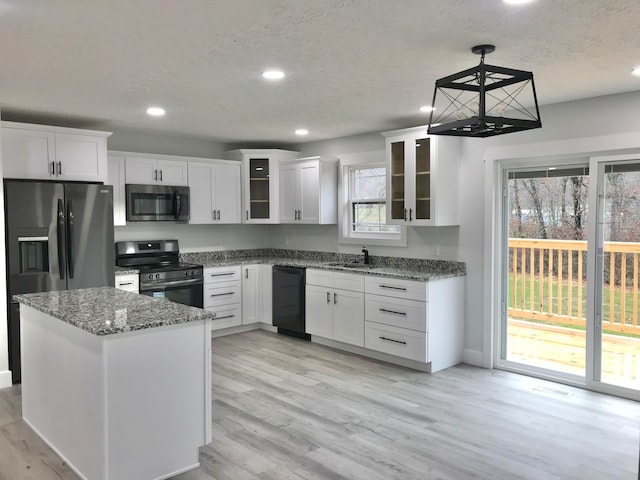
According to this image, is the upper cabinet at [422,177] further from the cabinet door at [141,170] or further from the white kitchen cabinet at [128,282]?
the white kitchen cabinet at [128,282]

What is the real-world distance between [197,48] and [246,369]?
9.88ft

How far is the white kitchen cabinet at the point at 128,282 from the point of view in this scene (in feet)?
16.8

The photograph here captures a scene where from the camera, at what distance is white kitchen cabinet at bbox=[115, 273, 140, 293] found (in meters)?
5.13

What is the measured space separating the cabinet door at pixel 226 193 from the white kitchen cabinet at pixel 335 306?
1.36 meters

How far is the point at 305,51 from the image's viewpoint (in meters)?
2.93

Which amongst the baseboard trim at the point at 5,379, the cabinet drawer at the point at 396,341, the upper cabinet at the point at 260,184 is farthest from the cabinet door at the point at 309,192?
the baseboard trim at the point at 5,379

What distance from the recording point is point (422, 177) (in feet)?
16.3

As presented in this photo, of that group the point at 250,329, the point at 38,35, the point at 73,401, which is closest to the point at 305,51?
the point at 38,35

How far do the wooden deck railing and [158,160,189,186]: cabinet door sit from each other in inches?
142

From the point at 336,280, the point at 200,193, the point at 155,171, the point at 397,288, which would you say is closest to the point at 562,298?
the point at 397,288

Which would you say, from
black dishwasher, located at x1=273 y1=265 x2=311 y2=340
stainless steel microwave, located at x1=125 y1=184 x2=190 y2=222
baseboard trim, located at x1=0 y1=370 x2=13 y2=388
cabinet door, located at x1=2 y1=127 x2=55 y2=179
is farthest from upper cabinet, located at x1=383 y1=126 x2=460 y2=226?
baseboard trim, located at x1=0 y1=370 x2=13 y2=388

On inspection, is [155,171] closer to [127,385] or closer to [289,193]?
[289,193]

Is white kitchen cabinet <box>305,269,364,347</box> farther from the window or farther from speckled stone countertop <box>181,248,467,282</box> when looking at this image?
the window

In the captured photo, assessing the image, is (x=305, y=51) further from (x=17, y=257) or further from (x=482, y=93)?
(x=17, y=257)
